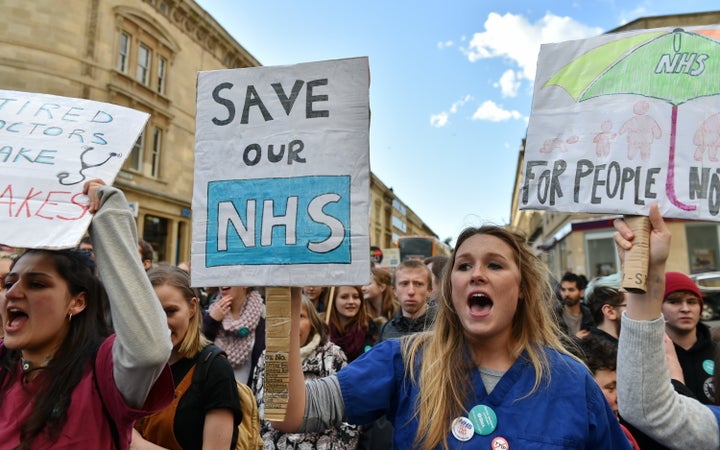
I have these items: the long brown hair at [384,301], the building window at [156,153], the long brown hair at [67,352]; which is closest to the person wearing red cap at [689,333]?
the long brown hair at [384,301]

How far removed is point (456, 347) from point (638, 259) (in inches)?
27.8

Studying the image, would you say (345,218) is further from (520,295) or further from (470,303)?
(520,295)

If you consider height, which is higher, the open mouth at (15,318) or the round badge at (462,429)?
the open mouth at (15,318)

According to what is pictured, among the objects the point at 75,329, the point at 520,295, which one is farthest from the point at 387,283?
the point at 75,329

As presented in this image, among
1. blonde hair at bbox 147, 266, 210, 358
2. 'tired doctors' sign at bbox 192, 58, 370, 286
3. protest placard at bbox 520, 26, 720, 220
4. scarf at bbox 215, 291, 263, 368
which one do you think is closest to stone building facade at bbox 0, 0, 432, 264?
scarf at bbox 215, 291, 263, 368

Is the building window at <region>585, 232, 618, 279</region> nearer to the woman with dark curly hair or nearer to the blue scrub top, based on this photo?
the blue scrub top

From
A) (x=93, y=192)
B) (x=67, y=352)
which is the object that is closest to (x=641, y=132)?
(x=93, y=192)

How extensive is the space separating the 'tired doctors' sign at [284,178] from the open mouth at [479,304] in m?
0.43

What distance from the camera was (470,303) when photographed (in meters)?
1.97

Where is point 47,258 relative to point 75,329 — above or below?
above

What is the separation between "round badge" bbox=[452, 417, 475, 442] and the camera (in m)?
1.64

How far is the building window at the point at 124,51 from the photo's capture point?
18.8m

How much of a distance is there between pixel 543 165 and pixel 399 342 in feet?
3.09

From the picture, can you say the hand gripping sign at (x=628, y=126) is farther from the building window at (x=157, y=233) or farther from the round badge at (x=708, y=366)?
the building window at (x=157, y=233)
